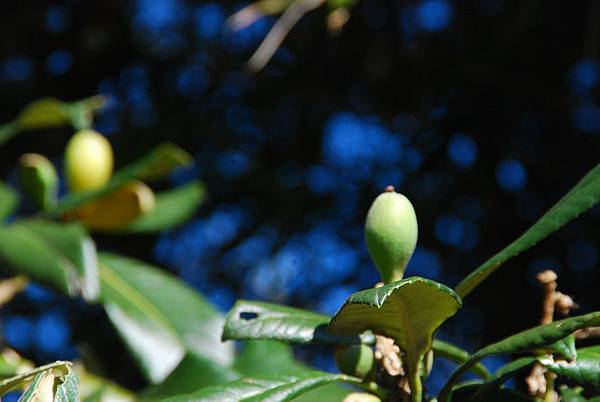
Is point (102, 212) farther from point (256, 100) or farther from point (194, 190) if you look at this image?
point (256, 100)

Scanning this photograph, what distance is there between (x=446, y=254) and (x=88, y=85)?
1.20 metres

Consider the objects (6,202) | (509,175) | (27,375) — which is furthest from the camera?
(509,175)

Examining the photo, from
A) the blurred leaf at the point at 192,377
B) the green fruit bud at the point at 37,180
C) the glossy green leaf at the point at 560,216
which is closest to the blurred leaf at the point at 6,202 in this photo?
the green fruit bud at the point at 37,180

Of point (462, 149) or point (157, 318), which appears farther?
point (462, 149)

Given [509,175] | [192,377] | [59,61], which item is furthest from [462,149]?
[192,377]

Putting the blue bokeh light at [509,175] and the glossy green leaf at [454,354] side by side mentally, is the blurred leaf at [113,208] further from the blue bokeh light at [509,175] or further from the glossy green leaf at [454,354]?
the blue bokeh light at [509,175]

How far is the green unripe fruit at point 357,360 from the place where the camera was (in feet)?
1.80

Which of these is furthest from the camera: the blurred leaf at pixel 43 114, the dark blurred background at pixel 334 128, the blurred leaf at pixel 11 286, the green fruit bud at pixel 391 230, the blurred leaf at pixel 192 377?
the dark blurred background at pixel 334 128

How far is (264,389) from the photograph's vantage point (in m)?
0.50

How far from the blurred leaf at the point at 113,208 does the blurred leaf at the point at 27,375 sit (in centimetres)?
72

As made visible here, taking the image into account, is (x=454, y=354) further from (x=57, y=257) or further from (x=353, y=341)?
(x=57, y=257)

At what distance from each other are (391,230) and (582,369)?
13 cm

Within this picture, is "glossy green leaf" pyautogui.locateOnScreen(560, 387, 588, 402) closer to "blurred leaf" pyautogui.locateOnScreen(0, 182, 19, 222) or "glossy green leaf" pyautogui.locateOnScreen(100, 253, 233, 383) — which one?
"glossy green leaf" pyautogui.locateOnScreen(100, 253, 233, 383)

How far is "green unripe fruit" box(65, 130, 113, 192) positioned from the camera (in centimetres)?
121
